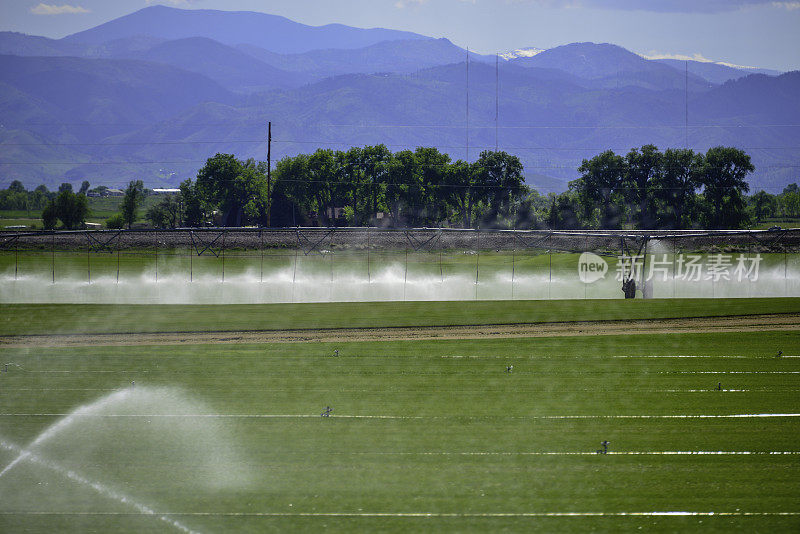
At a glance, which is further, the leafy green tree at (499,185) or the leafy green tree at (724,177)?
the leafy green tree at (499,185)

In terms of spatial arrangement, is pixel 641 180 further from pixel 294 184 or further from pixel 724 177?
pixel 294 184

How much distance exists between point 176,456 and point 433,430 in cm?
690

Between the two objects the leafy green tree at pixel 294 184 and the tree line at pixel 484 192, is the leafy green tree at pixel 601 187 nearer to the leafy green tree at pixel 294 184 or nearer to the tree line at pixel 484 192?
the tree line at pixel 484 192

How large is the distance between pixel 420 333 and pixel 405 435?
17.8m

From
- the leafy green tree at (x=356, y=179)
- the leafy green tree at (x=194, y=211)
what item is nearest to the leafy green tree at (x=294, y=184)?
the leafy green tree at (x=356, y=179)

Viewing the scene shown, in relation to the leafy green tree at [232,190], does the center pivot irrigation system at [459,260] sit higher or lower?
lower

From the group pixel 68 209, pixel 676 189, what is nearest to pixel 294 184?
pixel 68 209

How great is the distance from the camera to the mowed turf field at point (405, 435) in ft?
51.1

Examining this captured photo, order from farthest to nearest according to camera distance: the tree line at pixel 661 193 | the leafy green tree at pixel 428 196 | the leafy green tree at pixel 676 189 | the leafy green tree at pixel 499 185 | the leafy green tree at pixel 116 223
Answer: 1. the leafy green tree at pixel 499 185
2. the leafy green tree at pixel 428 196
3. the leafy green tree at pixel 676 189
4. the leafy green tree at pixel 116 223
5. the tree line at pixel 661 193

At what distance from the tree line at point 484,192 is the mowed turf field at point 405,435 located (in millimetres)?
106234

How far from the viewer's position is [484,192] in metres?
145

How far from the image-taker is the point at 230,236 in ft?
327

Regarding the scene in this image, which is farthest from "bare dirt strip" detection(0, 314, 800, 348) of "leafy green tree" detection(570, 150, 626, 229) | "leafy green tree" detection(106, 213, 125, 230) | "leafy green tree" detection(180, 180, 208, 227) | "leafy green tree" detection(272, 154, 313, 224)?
"leafy green tree" detection(180, 180, 208, 227)

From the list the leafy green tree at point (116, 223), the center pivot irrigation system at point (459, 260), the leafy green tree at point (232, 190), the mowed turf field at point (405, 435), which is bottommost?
the mowed turf field at point (405, 435)
